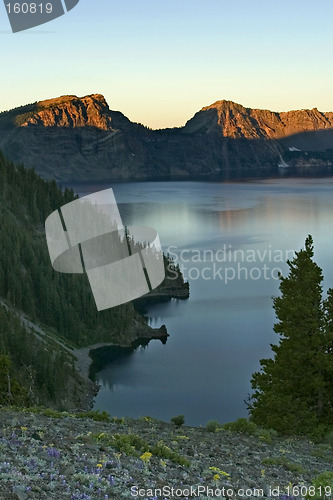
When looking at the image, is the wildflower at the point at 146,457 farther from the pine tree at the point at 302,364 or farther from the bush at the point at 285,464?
the pine tree at the point at 302,364

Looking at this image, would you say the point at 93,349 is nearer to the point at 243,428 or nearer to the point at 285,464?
the point at 243,428

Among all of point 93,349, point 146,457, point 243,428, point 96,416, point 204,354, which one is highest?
point 146,457

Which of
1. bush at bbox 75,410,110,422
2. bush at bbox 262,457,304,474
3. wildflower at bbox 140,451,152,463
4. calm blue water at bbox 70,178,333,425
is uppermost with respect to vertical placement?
wildflower at bbox 140,451,152,463

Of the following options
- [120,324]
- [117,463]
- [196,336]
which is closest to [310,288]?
[117,463]

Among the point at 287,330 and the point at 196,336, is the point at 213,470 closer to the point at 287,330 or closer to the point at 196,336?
the point at 287,330

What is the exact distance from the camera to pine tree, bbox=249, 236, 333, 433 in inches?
1326

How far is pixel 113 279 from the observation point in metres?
158

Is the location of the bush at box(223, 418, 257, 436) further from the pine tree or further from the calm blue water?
the calm blue water

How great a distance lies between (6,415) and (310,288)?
2276cm

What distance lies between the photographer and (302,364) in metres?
35.1

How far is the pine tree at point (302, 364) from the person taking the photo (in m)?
33.7

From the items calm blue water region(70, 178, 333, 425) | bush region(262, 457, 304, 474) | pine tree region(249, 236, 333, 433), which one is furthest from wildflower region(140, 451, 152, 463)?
calm blue water region(70, 178, 333, 425)

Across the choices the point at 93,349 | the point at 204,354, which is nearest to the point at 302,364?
the point at 204,354

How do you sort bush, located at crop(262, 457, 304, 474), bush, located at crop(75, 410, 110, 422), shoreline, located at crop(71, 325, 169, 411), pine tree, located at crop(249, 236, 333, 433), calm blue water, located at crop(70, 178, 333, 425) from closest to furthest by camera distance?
1. bush, located at crop(262, 457, 304, 474)
2. bush, located at crop(75, 410, 110, 422)
3. pine tree, located at crop(249, 236, 333, 433)
4. calm blue water, located at crop(70, 178, 333, 425)
5. shoreline, located at crop(71, 325, 169, 411)
